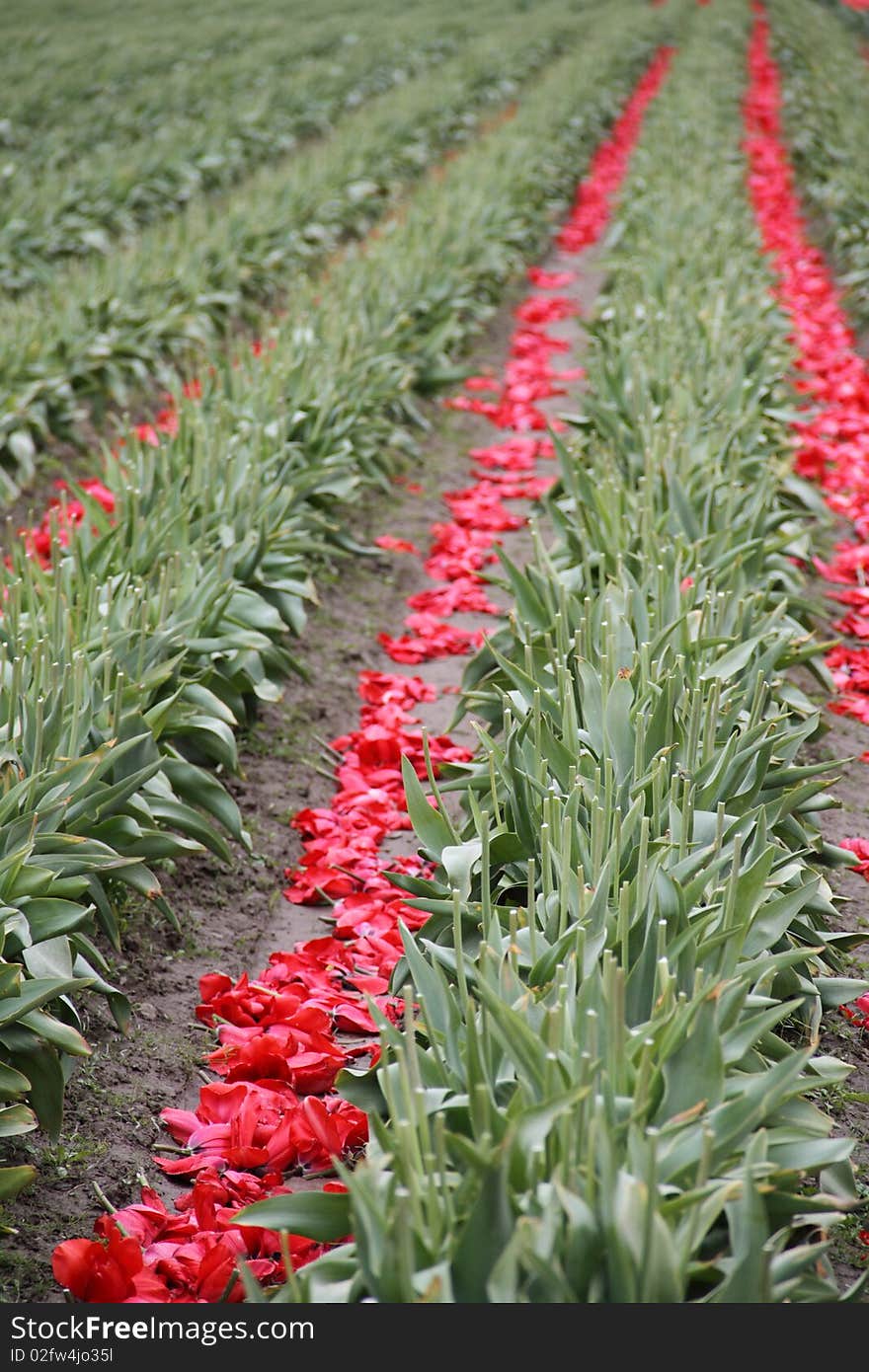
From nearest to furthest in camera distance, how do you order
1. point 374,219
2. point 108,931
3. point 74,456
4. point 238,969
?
point 108,931 < point 238,969 < point 74,456 < point 374,219

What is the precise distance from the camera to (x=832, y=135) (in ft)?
42.0

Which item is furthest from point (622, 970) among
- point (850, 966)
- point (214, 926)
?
point (214, 926)

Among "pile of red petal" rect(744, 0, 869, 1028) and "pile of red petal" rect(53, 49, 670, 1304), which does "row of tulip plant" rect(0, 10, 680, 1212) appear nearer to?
"pile of red petal" rect(53, 49, 670, 1304)

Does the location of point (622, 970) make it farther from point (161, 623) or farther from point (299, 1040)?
point (161, 623)

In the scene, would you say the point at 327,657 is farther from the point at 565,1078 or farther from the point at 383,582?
the point at 565,1078

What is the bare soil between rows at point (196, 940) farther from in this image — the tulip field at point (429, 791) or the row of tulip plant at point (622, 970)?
the row of tulip plant at point (622, 970)

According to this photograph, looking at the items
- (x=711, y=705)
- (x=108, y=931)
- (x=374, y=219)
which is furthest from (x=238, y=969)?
(x=374, y=219)

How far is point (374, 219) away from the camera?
1129 centimetres

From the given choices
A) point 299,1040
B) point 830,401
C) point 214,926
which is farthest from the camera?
point 830,401

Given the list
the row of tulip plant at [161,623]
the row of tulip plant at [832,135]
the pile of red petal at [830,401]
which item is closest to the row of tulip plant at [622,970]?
the pile of red petal at [830,401]

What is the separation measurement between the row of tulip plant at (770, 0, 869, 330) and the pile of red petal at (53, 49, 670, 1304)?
6.06 metres

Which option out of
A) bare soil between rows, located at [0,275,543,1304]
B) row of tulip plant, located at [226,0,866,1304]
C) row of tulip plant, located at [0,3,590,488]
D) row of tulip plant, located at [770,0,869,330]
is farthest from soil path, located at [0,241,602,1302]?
row of tulip plant, located at [770,0,869,330]

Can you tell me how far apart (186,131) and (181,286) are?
265 inches

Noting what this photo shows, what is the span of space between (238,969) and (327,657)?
1.60 metres
